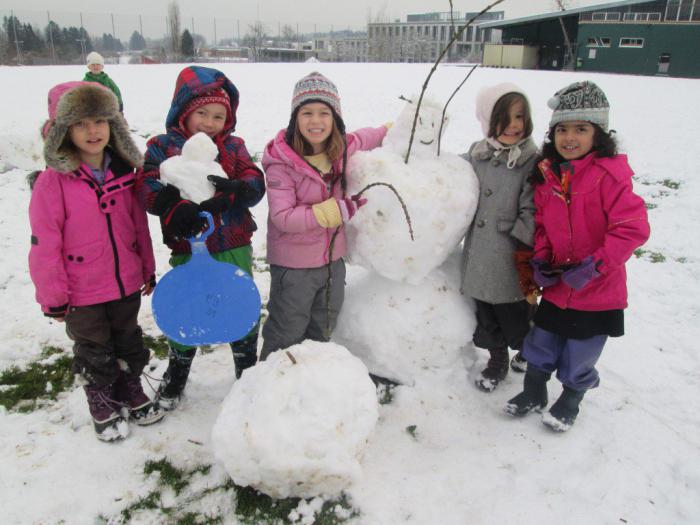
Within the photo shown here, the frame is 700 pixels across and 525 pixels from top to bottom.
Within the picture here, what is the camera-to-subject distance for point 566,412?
8.07ft

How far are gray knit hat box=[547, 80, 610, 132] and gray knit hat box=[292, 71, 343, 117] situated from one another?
3.52 ft

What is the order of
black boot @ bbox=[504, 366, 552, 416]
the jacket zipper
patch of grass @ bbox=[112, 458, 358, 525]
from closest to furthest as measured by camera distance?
patch of grass @ bbox=[112, 458, 358, 525], the jacket zipper, black boot @ bbox=[504, 366, 552, 416]

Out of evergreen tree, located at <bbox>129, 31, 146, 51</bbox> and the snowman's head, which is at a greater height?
evergreen tree, located at <bbox>129, 31, 146, 51</bbox>

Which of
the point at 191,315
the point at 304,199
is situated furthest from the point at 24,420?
the point at 304,199

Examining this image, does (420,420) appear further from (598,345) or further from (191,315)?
(191,315)

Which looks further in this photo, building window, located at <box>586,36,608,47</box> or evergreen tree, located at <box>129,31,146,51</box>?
evergreen tree, located at <box>129,31,146,51</box>

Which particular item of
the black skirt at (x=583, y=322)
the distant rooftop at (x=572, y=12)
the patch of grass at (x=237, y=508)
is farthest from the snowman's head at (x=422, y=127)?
the distant rooftop at (x=572, y=12)

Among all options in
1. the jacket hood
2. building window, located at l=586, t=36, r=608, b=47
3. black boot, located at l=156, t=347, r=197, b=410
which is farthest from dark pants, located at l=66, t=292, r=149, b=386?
building window, located at l=586, t=36, r=608, b=47

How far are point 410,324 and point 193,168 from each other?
139 centimetres

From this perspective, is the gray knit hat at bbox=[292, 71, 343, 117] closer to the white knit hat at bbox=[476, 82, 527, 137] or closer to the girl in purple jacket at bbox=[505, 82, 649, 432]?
the white knit hat at bbox=[476, 82, 527, 137]

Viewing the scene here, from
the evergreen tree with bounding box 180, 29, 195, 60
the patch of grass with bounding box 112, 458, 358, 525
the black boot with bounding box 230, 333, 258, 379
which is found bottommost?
the patch of grass with bounding box 112, 458, 358, 525

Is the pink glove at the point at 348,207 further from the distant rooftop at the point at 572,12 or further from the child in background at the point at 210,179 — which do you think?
the distant rooftop at the point at 572,12

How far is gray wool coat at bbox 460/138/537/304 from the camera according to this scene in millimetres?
2445

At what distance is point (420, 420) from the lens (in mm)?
2543
